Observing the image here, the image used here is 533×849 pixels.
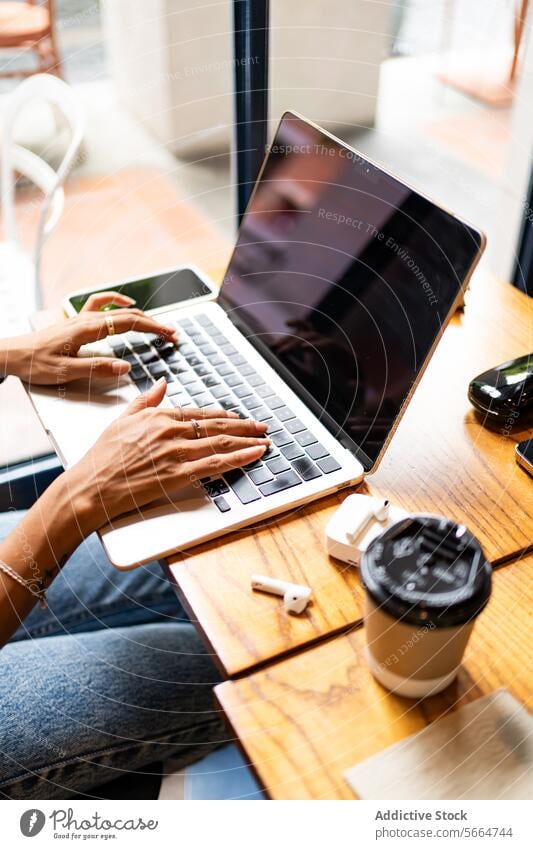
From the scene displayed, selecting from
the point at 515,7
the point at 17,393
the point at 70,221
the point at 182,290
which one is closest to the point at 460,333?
the point at 182,290

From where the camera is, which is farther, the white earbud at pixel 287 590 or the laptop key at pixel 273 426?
the laptop key at pixel 273 426

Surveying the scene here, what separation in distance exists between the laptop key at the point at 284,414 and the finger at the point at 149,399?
0.11m

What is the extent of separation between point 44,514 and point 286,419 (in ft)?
0.79

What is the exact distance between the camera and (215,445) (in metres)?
0.66

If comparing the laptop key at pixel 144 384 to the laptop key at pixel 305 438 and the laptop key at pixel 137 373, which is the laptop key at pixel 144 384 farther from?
the laptop key at pixel 305 438

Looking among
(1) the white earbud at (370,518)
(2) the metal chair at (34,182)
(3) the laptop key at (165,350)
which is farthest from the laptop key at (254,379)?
(2) the metal chair at (34,182)

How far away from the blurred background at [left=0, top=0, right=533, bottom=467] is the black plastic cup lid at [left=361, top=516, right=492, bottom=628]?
0.55 meters

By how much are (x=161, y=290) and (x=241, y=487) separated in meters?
0.36

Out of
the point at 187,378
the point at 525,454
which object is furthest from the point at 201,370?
the point at 525,454

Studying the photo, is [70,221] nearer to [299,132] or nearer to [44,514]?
[299,132]

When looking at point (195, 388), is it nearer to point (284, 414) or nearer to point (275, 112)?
point (284, 414)

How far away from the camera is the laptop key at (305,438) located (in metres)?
0.68

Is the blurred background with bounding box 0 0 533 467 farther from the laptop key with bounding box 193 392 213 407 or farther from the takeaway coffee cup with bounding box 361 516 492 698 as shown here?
the takeaway coffee cup with bounding box 361 516 492 698
